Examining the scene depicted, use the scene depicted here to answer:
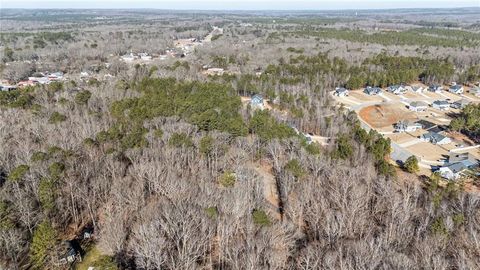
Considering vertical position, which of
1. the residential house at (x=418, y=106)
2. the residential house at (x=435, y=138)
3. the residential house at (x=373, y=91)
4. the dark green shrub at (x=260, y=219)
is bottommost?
the residential house at (x=435, y=138)

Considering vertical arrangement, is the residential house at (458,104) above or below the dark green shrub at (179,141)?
below

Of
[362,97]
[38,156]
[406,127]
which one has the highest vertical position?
[38,156]

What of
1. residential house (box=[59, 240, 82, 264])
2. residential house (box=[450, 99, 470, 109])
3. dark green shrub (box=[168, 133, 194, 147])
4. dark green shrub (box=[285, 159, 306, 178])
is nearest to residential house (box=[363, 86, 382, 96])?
residential house (box=[450, 99, 470, 109])

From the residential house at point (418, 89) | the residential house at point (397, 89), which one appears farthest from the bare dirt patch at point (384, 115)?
the residential house at point (418, 89)

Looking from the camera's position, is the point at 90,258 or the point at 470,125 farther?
the point at 470,125

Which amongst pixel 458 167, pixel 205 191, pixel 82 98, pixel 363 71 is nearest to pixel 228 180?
pixel 205 191

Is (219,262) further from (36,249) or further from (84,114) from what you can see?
(84,114)

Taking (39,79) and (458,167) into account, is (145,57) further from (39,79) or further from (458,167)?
(458,167)

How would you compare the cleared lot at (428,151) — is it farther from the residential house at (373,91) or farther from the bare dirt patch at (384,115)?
the residential house at (373,91)

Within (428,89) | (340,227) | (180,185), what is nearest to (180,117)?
(180,185)
